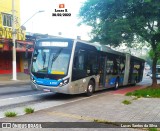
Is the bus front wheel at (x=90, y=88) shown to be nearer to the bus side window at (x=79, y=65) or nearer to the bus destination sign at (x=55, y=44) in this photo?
the bus side window at (x=79, y=65)

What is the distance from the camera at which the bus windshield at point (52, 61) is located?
41.8 feet

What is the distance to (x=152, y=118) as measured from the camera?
862 cm

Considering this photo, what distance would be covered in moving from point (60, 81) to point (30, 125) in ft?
17.9

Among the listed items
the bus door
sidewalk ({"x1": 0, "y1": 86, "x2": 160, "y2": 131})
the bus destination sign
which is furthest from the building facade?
sidewalk ({"x1": 0, "y1": 86, "x2": 160, "y2": 131})

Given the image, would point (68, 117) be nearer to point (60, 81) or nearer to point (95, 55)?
point (60, 81)

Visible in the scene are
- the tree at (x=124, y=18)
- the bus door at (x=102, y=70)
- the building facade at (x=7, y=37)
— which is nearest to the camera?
the bus door at (x=102, y=70)

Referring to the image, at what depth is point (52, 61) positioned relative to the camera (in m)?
12.9

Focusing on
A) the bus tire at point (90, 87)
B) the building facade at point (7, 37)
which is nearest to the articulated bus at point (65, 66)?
the bus tire at point (90, 87)

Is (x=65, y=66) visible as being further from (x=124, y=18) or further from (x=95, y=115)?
(x=124, y=18)

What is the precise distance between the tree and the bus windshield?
5.37m

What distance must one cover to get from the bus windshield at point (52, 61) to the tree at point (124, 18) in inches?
211

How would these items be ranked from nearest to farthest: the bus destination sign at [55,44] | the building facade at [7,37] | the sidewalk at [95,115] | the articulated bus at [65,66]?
the sidewalk at [95,115] → the articulated bus at [65,66] → the bus destination sign at [55,44] → the building facade at [7,37]

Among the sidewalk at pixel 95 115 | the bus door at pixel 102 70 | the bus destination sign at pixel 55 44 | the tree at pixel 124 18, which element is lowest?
the sidewalk at pixel 95 115

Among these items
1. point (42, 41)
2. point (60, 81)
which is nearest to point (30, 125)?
point (60, 81)
